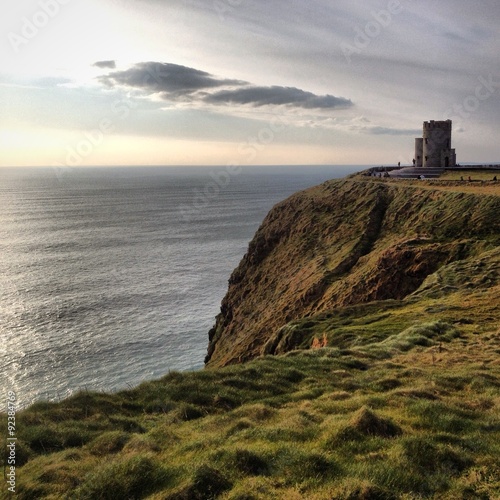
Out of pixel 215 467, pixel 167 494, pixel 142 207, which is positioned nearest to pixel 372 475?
pixel 215 467

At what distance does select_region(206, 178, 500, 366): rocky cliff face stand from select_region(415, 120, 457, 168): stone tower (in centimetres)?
1450

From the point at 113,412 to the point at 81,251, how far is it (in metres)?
90.0

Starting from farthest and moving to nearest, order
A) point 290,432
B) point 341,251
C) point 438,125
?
point 438,125 < point 341,251 < point 290,432

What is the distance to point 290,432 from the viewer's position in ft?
33.0

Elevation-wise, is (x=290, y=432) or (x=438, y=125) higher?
(x=438, y=125)

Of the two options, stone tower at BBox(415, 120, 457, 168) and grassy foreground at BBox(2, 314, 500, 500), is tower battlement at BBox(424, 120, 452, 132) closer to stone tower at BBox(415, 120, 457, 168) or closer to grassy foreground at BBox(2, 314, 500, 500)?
stone tower at BBox(415, 120, 457, 168)

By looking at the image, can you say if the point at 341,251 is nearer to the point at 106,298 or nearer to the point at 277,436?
the point at 277,436

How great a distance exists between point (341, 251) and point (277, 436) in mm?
36389

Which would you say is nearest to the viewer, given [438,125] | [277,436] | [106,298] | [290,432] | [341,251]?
[277,436]

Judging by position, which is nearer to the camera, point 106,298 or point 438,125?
point 106,298

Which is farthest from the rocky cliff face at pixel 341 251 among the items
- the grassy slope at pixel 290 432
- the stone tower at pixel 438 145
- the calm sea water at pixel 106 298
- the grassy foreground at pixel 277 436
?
the stone tower at pixel 438 145

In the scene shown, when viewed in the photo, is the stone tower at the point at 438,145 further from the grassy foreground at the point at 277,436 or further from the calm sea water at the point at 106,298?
the grassy foreground at the point at 277,436

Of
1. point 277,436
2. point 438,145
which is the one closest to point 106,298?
point 438,145

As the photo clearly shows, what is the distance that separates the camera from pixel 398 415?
11039 millimetres
